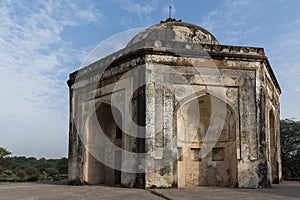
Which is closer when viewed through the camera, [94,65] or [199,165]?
[199,165]

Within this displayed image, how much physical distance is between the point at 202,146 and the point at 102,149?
12.1 ft

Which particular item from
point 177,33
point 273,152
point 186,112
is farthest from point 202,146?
point 177,33

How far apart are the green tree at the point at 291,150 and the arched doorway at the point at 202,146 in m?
9.57

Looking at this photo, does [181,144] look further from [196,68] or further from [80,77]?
[80,77]

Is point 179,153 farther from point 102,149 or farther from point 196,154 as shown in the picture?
Answer: point 102,149

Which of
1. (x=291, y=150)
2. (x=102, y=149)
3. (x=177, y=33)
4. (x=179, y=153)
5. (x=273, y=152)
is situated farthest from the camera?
(x=291, y=150)

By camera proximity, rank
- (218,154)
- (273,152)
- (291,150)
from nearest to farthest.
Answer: (218,154), (273,152), (291,150)

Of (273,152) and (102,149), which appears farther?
(273,152)

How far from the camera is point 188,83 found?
1045cm

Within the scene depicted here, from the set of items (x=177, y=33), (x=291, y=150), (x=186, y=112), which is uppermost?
(x=177, y=33)

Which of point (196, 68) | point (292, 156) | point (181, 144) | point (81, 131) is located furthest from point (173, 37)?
point (292, 156)

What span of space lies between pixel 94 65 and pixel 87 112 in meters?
1.69

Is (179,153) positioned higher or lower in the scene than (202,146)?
lower

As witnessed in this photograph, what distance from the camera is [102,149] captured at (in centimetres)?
1260
